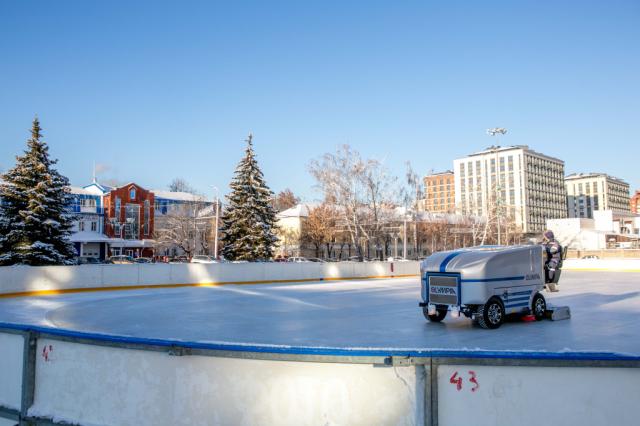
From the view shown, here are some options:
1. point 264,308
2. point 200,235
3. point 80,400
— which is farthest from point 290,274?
point 200,235

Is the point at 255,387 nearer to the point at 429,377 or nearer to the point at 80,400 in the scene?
the point at 429,377

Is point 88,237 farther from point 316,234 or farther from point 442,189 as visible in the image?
point 442,189

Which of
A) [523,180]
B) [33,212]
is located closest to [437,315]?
[33,212]

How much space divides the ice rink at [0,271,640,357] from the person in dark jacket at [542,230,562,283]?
120 cm

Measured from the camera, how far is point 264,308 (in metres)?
16.1

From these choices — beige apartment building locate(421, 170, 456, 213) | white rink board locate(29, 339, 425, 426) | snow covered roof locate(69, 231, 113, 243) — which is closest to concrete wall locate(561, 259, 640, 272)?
white rink board locate(29, 339, 425, 426)

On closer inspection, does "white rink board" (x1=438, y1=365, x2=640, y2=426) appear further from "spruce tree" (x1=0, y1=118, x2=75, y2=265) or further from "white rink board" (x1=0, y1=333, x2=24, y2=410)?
"spruce tree" (x1=0, y1=118, x2=75, y2=265)

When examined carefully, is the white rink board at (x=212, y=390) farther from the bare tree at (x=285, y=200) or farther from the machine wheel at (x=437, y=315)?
the bare tree at (x=285, y=200)

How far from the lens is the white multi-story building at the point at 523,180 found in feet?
499

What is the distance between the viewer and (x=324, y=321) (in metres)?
13.0

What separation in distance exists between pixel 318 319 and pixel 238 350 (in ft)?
30.9

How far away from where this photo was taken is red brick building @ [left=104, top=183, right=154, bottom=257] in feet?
235

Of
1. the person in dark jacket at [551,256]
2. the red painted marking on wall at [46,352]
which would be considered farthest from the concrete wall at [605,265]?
the red painted marking on wall at [46,352]

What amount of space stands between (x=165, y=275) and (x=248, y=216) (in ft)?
67.6
